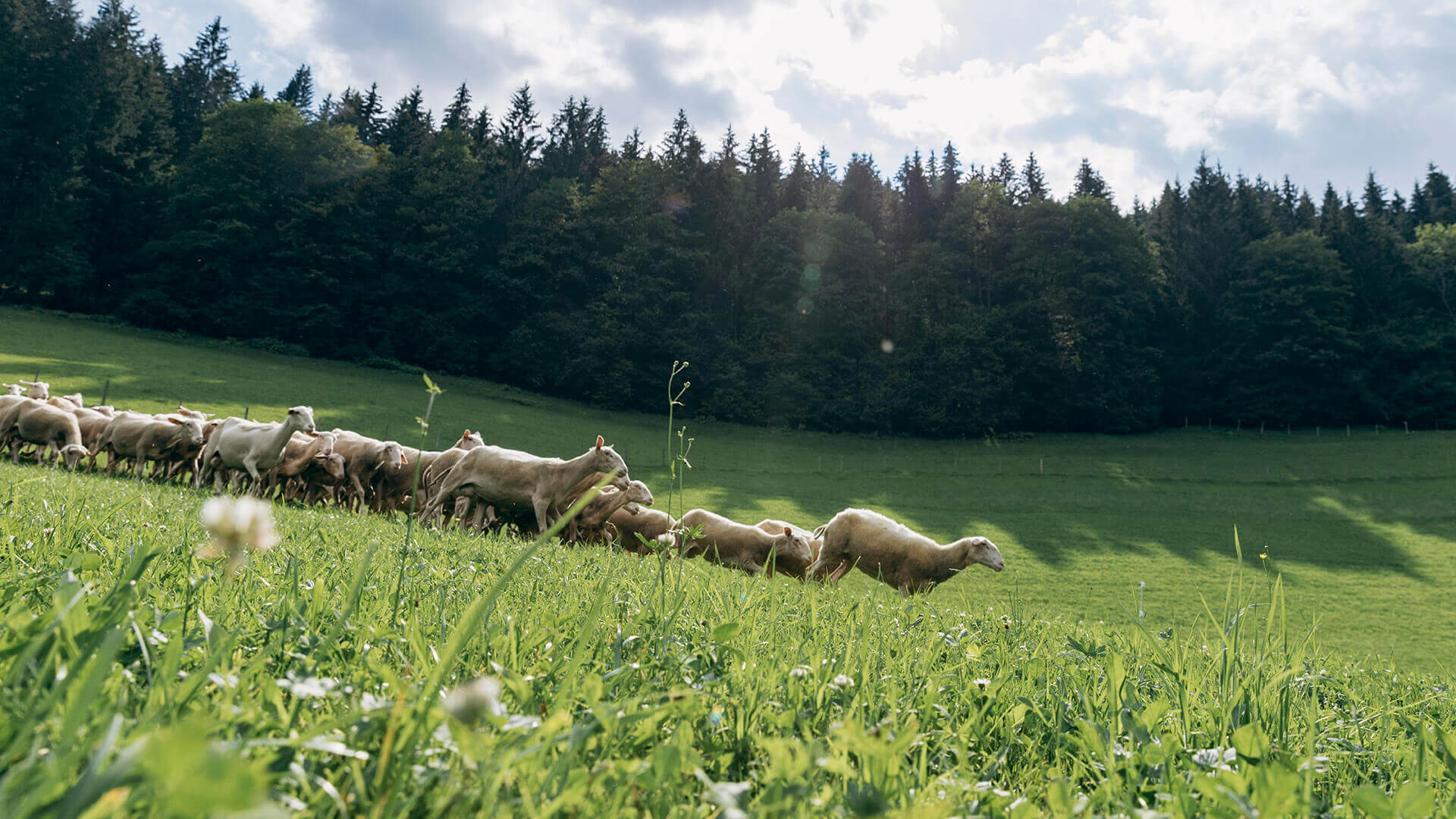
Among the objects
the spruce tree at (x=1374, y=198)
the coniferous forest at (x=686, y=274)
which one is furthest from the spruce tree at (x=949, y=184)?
the spruce tree at (x=1374, y=198)

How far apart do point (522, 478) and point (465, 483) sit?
1.01m

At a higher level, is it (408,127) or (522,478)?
(408,127)

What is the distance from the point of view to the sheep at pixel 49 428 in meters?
14.6

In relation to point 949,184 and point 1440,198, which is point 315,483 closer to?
point 949,184

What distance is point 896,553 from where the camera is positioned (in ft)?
33.3

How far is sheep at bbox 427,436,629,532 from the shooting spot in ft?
36.0

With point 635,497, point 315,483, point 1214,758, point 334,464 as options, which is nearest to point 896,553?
point 635,497

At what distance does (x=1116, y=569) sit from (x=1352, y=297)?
5873cm

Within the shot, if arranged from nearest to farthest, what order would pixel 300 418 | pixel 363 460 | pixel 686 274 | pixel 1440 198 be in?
pixel 300 418
pixel 363 460
pixel 686 274
pixel 1440 198

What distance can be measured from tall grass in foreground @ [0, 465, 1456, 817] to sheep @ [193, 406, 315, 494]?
9310 mm

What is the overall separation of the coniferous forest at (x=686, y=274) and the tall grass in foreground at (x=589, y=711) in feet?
160

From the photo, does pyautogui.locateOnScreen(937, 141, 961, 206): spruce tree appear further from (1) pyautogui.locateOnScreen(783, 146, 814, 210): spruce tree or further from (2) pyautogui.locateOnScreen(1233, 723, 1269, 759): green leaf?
(2) pyautogui.locateOnScreen(1233, 723, 1269, 759): green leaf

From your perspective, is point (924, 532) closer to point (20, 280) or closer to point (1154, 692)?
point (1154, 692)

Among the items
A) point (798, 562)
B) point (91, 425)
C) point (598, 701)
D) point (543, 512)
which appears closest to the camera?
point (598, 701)
